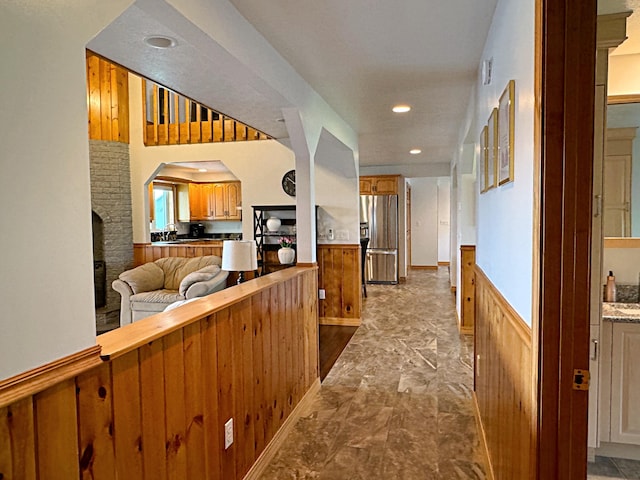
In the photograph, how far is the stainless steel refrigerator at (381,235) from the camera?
8.08 metres

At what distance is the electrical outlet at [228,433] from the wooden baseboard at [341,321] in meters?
3.48

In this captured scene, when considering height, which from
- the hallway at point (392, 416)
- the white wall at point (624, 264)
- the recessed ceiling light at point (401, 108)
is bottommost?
the hallway at point (392, 416)

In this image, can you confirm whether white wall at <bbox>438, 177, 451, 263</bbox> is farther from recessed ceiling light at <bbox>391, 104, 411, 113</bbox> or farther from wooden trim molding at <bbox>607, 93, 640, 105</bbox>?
wooden trim molding at <bbox>607, 93, 640, 105</bbox>

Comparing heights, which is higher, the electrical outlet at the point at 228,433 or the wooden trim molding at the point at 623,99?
the wooden trim molding at the point at 623,99

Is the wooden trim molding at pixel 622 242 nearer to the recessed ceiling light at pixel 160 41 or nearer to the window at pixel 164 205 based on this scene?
the recessed ceiling light at pixel 160 41

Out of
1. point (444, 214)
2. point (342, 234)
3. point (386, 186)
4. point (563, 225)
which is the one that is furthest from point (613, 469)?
point (444, 214)

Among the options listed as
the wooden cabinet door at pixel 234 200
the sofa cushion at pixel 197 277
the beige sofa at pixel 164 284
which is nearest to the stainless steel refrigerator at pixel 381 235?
the wooden cabinet door at pixel 234 200

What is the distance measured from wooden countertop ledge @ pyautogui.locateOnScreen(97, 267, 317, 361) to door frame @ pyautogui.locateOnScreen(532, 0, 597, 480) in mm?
1187

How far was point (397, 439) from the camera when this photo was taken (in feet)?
8.52

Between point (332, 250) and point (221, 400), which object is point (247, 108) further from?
point (332, 250)

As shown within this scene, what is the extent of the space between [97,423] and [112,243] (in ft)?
18.4

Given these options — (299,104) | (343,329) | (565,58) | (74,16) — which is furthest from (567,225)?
(343,329)

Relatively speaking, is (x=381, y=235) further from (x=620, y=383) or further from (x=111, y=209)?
(x=620, y=383)

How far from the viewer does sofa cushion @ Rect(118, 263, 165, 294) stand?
5.47 meters
